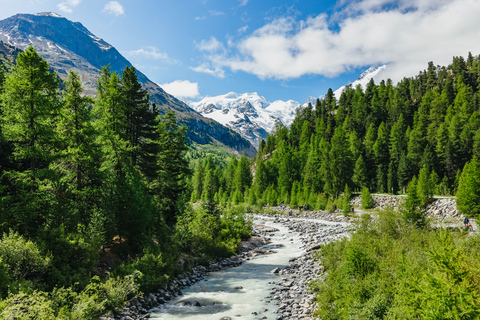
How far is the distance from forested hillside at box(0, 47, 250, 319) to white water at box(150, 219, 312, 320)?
2.64m

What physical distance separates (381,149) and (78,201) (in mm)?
85764

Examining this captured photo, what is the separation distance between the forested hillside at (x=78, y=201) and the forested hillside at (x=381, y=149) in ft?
155

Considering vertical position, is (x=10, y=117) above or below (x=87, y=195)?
above

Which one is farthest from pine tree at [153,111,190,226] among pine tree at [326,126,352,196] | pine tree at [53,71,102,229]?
pine tree at [326,126,352,196]

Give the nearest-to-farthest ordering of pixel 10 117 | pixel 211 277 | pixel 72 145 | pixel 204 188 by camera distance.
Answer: pixel 10 117 < pixel 72 145 < pixel 211 277 < pixel 204 188

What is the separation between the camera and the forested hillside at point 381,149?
71438mm

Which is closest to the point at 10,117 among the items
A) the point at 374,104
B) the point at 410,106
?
the point at 374,104

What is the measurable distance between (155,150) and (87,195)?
8910 millimetres

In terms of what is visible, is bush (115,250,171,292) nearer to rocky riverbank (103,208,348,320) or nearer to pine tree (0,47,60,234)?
rocky riverbank (103,208,348,320)

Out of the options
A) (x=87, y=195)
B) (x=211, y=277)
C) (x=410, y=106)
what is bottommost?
(x=211, y=277)

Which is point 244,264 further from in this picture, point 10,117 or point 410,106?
point 410,106

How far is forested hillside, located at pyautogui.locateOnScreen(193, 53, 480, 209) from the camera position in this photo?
234ft

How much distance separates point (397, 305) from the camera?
10.9m

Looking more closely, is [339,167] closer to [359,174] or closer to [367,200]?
[359,174]
